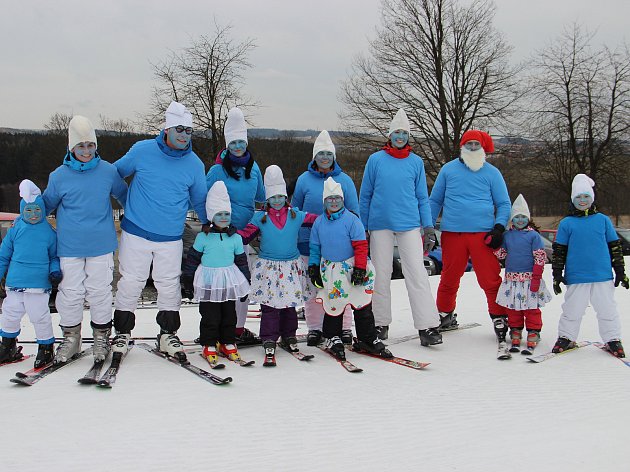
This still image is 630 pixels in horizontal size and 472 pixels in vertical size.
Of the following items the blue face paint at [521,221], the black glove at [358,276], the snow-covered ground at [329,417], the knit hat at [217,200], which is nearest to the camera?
the snow-covered ground at [329,417]

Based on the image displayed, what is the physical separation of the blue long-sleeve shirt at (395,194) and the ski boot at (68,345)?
8.81 feet

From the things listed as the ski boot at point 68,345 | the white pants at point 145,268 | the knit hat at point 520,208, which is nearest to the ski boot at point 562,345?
the knit hat at point 520,208

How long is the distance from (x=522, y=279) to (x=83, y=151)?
380cm

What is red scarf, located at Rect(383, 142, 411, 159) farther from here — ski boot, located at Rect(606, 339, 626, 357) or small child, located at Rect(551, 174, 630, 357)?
ski boot, located at Rect(606, 339, 626, 357)

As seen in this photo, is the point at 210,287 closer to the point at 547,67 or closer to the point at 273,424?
the point at 273,424

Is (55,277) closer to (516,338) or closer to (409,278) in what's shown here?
(409,278)

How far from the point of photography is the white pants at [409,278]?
16.7 ft

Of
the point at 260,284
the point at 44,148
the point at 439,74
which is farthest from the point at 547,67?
the point at 44,148

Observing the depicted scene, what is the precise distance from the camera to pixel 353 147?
19.6m

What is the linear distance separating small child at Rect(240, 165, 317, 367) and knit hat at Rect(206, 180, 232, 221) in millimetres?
365

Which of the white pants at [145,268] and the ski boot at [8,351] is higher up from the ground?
the white pants at [145,268]

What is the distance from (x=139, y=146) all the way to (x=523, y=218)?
3351 mm

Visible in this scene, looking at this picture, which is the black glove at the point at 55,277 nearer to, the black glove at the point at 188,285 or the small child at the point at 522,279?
the black glove at the point at 188,285

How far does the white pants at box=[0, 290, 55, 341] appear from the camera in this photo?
170 inches
